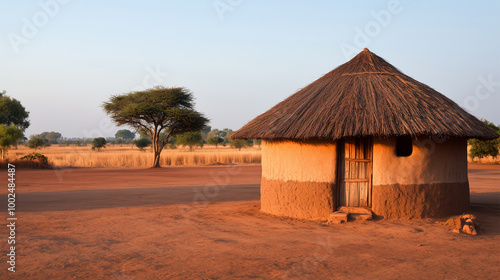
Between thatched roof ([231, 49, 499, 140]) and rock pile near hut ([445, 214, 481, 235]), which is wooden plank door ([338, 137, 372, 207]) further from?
rock pile near hut ([445, 214, 481, 235])

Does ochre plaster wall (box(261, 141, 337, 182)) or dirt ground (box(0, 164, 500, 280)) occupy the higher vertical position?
ochre plaster wall (box(261, 141, 337, 182))

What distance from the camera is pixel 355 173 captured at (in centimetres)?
885

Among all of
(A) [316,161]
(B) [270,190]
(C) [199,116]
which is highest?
(C) [199,116]

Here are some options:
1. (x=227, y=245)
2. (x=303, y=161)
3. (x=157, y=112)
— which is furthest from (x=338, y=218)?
(x=157, y=112)

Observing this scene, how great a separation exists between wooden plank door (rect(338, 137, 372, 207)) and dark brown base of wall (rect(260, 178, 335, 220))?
0.38 metres

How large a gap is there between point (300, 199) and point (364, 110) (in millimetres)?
2196

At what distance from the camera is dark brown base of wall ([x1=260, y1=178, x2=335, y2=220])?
8.66m

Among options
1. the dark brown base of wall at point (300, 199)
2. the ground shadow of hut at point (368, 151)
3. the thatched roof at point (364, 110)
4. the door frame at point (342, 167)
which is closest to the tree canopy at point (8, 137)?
the thatched roof at point (364, 110)

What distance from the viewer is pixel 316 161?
877 cm

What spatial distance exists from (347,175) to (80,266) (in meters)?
5.36

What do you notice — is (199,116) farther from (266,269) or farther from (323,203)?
(266,269)

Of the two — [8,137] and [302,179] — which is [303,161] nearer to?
[302,179]

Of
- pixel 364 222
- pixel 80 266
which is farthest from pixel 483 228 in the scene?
pixel 80 266

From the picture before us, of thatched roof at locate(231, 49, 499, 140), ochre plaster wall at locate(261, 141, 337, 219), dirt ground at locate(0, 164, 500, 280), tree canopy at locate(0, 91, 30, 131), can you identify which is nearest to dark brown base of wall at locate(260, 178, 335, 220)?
ochre plaster wall at locate(261, 141, 337, 219)
